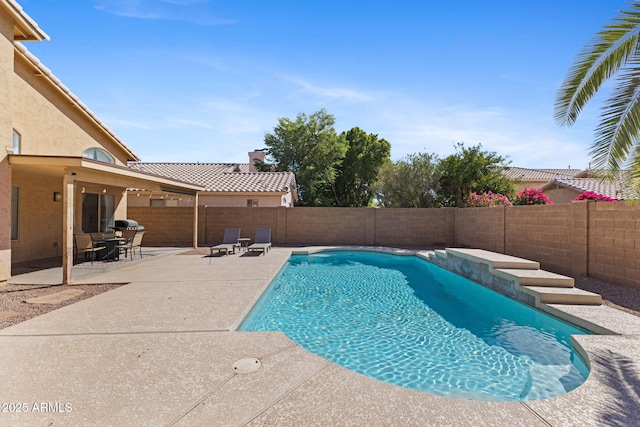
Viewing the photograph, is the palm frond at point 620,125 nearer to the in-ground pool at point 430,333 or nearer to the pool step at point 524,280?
the pool step at point 524,280

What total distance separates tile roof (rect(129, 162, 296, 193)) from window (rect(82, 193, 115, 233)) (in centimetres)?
488

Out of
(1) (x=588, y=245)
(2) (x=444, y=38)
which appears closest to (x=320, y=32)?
(2) (x=444, y=38)

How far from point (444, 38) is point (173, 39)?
29.9ft

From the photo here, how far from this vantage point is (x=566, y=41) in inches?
338

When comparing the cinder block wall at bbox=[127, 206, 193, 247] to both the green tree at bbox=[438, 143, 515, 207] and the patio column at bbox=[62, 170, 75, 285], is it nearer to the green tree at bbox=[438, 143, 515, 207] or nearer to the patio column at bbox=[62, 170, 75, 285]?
the patio column at bbox=[62, 170, 75, 285]

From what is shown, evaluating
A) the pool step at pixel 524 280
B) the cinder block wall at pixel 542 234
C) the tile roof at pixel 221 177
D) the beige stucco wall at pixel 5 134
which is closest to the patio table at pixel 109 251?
the beige stucco wall at pixel 5 134

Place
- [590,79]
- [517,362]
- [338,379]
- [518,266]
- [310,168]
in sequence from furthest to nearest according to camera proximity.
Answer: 1. [310,168]
2. [518,266]
3. [590,79]
4. [517,362]
5. [338,379]

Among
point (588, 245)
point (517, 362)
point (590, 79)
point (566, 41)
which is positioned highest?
point (566, 41)

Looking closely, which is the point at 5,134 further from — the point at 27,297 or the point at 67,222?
the point at 27,297

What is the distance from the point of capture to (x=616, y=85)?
5102 millimetres

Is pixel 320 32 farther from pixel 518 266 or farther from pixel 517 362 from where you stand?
pixel 517 362

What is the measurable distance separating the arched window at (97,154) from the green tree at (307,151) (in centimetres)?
1782

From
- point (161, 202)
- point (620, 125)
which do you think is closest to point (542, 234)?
point (620, 125)

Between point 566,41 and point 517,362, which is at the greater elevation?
point 566,41
